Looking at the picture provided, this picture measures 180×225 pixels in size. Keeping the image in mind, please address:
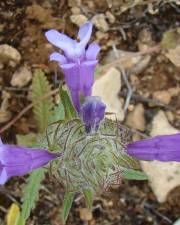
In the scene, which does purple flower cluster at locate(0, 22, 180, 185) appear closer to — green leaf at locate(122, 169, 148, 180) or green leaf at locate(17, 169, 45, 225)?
green leaf at locate(122, 169, 148, 180)

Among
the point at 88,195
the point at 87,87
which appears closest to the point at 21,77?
the point at 87,87

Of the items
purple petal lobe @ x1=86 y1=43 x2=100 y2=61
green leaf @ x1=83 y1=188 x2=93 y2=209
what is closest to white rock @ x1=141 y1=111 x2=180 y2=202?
green leaf @ x1=83 y1=188 x2=93 y2=209

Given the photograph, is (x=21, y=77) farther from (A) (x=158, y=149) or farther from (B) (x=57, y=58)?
(A) (x=158, y=149)

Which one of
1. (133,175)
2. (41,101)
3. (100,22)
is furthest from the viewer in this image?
(100,22)

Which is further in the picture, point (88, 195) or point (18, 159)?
point (88, 195)

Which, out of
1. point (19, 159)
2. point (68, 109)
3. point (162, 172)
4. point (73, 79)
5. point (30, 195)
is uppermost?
point (73, 79)

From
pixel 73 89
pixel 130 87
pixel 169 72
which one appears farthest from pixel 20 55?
pixel 73 89

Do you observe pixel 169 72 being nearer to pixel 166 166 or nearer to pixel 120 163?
pixel 166 166
